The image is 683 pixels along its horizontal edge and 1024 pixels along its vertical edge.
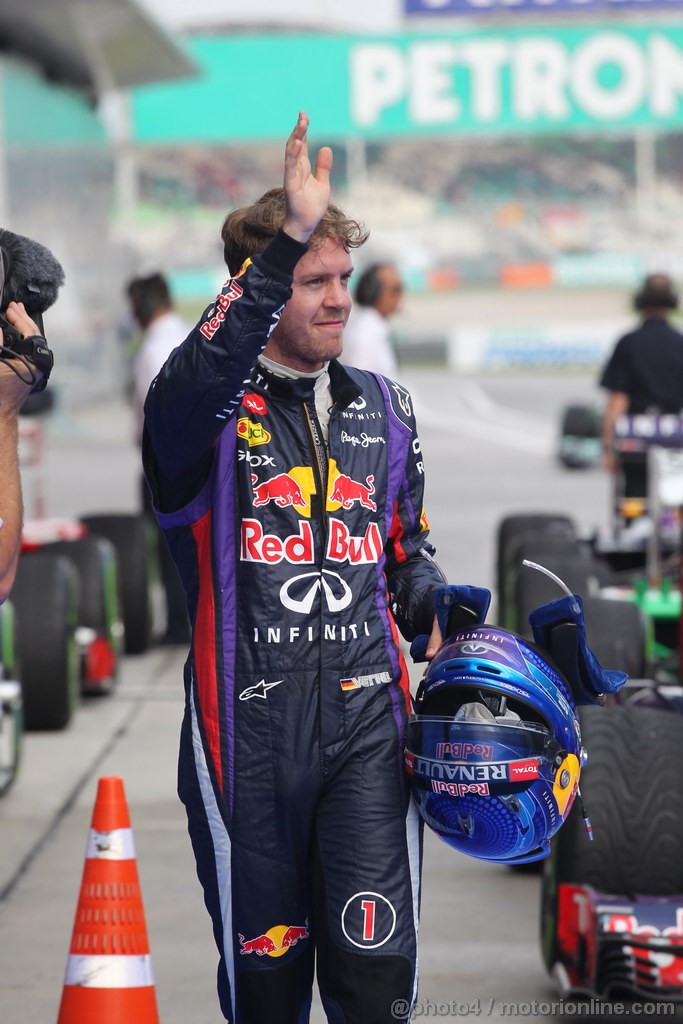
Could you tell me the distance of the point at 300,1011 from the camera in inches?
120

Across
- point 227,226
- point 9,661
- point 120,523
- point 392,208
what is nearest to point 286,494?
point 227,226

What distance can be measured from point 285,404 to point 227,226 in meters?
0.32

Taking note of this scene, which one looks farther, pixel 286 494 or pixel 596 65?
pixel 596 65

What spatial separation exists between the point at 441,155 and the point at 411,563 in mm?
50552

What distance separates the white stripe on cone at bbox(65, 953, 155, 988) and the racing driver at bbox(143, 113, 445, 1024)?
2.47ft

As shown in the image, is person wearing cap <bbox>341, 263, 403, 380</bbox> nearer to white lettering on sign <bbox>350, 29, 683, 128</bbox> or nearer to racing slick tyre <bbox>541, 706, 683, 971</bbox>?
racing slick tyre <bbox>541, 706, 683, 971</bbox>

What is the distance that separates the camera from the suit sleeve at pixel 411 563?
10.4ft

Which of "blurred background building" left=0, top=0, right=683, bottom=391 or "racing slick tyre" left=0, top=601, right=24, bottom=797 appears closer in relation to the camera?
"racing slick tyre" left=0, top=601, right=24, bottom=797

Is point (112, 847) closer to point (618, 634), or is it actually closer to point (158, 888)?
point (158, 888)

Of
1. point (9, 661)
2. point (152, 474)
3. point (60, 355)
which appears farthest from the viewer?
point (60, 355)

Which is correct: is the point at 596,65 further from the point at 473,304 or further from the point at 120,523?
the point at 120,523

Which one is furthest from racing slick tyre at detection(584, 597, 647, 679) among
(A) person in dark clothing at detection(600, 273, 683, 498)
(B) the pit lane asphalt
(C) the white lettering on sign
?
(C) the white lettering on sign

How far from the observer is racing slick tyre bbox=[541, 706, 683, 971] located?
4.14 metres

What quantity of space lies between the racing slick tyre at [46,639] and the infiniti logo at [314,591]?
3.87m
